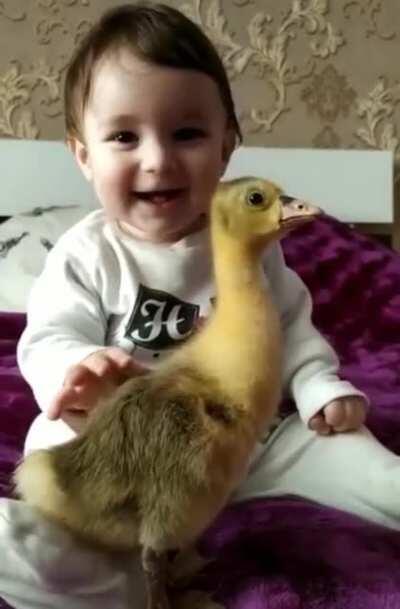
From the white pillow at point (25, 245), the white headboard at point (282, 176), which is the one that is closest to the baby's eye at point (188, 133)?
the white pillow at point (25, 245)

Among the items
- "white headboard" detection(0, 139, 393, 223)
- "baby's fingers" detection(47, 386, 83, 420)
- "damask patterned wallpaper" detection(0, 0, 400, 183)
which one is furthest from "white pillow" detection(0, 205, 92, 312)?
"baby's fingers" detection(47, 386, 83, 420)

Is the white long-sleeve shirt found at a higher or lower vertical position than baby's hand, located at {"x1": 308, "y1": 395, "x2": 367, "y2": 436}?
higher

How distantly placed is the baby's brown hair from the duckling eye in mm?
205

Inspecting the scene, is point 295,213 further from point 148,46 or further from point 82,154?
point 82,154

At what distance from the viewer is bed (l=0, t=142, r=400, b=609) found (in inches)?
29.5

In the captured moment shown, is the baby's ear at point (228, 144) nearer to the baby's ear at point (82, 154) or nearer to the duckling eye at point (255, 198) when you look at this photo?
the baby's ear at point (82, 154)

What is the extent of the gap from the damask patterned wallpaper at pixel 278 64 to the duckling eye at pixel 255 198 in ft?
5.13

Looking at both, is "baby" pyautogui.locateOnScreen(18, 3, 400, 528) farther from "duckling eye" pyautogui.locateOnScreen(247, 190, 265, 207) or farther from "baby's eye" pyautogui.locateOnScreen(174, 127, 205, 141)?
"duckling eye" pyautogui.locateOnScreen(247, 190, 265, 207)

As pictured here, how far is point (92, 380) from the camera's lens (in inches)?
29.7

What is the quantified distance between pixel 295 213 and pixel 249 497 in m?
A: 0.35

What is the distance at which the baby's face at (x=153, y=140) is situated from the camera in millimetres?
864

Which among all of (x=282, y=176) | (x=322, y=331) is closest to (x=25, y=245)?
(x=322, y=331)

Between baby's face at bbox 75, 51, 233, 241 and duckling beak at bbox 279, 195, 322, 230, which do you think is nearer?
duckling beak at bbox 279, 195, 322, 230

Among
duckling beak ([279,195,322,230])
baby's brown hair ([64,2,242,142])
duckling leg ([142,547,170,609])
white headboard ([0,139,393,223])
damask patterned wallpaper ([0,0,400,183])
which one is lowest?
white headboard ([0,139,393,223])
